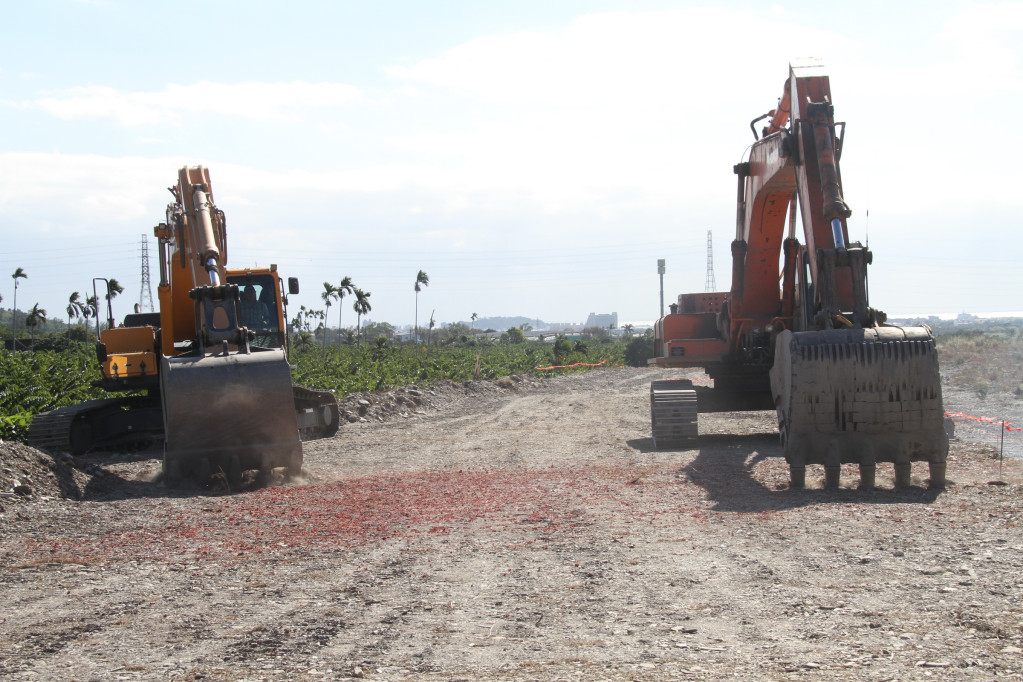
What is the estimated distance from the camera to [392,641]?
15.3 feet

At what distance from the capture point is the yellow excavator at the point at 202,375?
993 cm

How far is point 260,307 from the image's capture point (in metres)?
13.4

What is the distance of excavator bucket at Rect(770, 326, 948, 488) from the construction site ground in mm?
373

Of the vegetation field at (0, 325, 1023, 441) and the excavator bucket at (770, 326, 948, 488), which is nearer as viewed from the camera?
the excavator bucket at (770, 326, 948, 488)

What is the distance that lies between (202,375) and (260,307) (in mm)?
3609

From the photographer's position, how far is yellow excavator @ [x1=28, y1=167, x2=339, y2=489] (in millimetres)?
9930

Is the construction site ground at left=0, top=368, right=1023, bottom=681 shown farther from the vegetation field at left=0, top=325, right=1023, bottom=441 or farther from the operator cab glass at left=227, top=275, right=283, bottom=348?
the vegetation field at left=0, top=325, right=1023, bottom=441

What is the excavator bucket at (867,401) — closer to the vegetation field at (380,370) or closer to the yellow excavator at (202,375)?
the yellow excavator at (202,375)

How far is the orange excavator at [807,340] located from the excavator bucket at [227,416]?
5.33 metres

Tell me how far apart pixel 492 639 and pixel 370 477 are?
6.52 m

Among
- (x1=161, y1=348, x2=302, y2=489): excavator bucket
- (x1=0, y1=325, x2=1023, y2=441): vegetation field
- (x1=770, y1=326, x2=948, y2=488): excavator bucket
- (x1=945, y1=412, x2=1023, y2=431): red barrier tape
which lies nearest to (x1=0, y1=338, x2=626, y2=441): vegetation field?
(x1=0, y1=325, x2=1023, y2=441): vegetation field

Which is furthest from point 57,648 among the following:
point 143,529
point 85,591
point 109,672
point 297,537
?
point 143,529

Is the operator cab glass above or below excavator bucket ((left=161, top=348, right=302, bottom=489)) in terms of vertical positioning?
above

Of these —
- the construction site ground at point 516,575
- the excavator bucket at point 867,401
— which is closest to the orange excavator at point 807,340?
the excavator bucket at point 867,401
